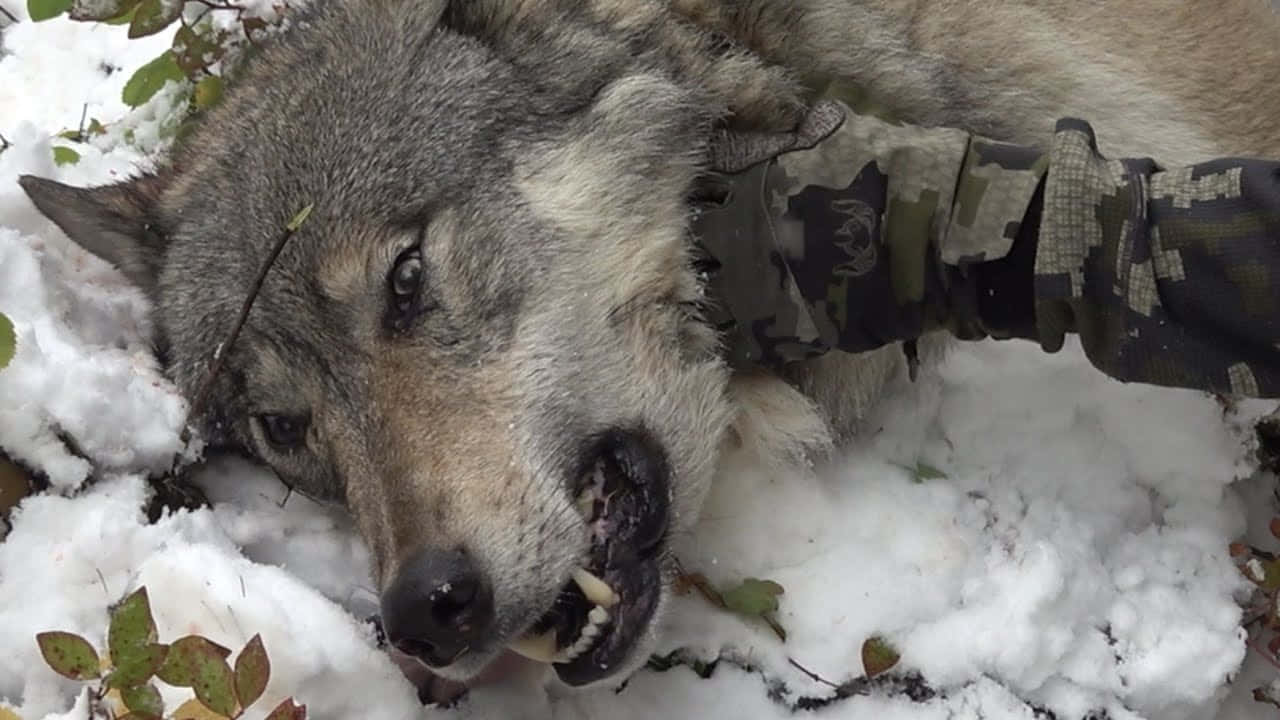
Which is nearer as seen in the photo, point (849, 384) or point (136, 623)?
point (136, 623)

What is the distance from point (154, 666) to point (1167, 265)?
1830 millimetres

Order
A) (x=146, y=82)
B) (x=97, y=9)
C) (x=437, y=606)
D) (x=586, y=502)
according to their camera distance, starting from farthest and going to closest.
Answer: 1. (x=146, y=82)
2. (x=97, y=9)
3. (x=586, y=502)
4. (x=437, y=606)

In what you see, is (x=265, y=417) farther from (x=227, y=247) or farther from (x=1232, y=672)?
(x=1232, y=672)

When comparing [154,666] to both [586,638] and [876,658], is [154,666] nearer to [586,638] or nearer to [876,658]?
[586,638]

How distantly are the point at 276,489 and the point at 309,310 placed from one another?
59 cm

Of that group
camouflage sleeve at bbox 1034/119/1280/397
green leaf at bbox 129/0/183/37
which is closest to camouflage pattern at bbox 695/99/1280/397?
camouflage sleeve at bbox 1034/119/1280/397

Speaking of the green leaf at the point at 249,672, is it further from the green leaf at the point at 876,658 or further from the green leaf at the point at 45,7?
the green leaf at the point at 45,7

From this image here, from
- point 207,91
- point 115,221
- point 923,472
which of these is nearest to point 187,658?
point 115,221

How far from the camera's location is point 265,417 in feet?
8.23

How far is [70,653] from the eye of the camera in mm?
1871

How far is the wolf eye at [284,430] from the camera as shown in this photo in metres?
2.47

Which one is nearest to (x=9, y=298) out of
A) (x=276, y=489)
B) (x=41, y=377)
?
(x=41, y=377)

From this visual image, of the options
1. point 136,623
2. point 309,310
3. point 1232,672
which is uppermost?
point 309,310

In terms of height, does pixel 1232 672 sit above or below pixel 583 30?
below
